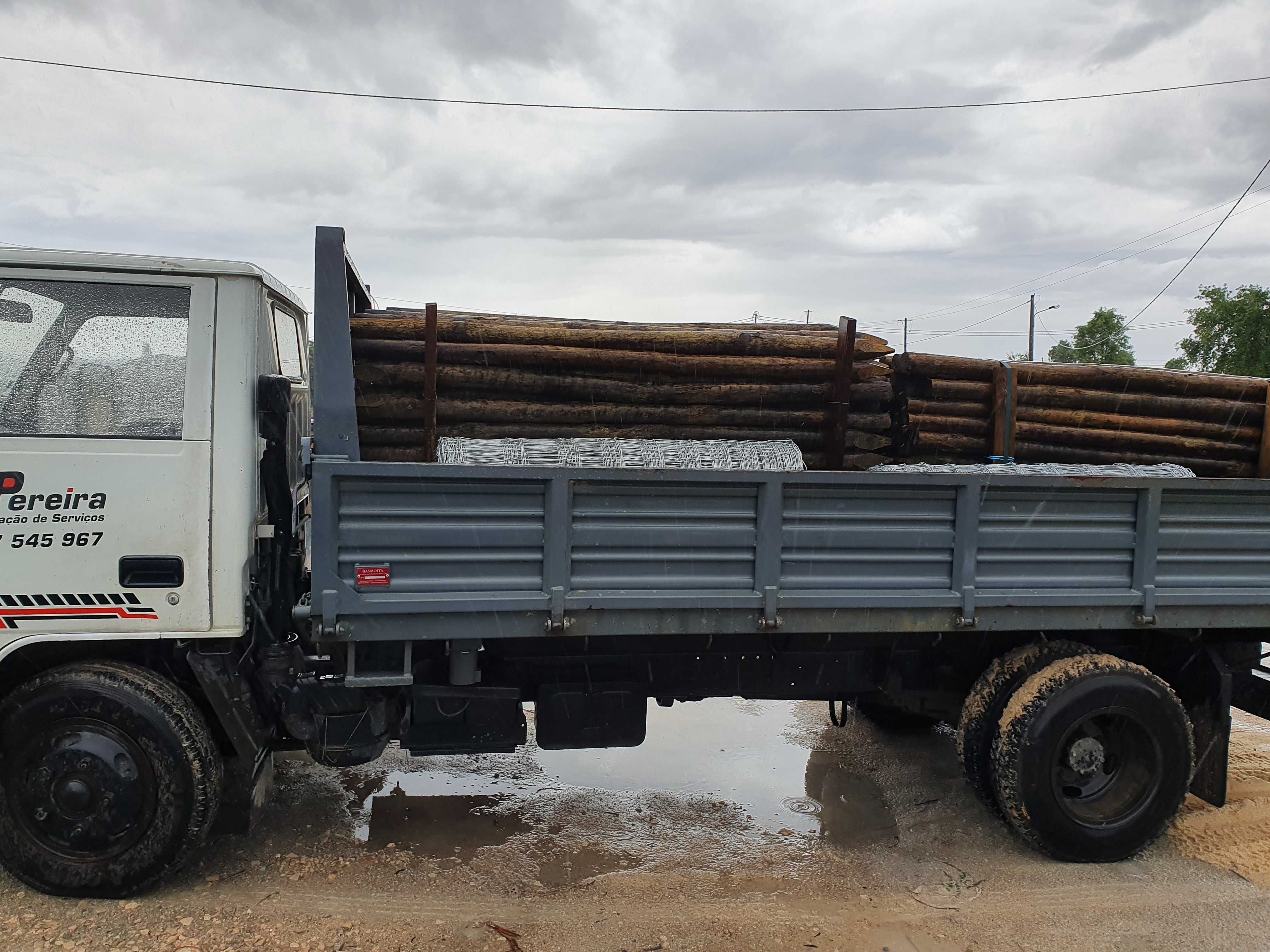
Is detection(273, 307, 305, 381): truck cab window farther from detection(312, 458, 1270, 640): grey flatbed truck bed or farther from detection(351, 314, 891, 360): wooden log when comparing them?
detection(312, 458, 1270, 640): grey flatbed truck bed

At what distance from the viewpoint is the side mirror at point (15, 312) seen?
3.46 metres

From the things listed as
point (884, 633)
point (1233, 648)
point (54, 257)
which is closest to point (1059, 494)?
point (884, 633)

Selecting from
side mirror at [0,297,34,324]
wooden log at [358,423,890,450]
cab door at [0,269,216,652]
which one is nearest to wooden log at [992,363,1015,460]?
wooden log at [358,423,890,450]

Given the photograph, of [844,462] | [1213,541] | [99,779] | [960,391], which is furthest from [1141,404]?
[99,779]

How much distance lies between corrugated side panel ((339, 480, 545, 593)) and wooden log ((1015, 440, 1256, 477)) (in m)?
3.10

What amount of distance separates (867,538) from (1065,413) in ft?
6.54

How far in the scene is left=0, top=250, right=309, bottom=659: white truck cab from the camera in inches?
133

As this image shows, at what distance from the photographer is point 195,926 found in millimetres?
3430

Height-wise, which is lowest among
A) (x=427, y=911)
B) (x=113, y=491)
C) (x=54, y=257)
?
(x=427, y=911)

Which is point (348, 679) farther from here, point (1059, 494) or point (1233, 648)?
point (1233, 648)

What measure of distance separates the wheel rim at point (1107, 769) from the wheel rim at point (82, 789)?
4.05 m

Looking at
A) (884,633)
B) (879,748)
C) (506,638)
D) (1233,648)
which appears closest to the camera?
(506,638)

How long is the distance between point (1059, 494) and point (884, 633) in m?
1.03

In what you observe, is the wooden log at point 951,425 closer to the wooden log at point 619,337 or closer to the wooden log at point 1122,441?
the wooden log at point 1122,441
